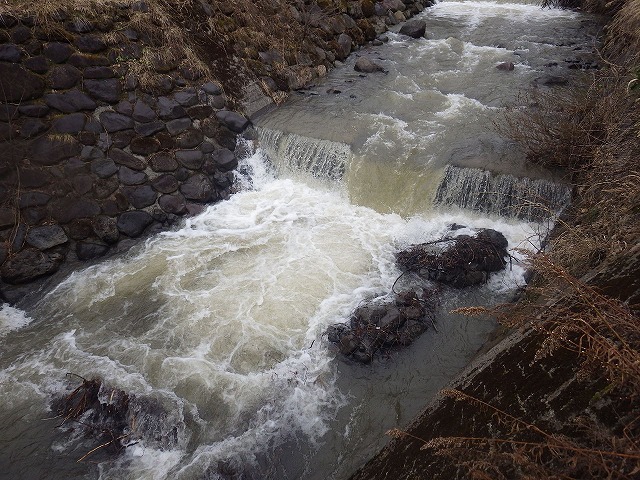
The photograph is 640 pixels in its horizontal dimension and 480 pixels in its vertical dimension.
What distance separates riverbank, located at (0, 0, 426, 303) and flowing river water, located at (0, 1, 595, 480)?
17.9 inches

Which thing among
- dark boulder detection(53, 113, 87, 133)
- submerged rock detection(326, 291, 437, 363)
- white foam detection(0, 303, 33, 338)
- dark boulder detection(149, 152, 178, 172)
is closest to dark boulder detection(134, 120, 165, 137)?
dark boulder detection(149, 152, 178, 172)

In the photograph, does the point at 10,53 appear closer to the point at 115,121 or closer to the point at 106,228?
A: the point at 115,121

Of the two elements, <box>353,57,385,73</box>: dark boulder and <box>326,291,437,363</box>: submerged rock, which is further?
<box>353,57,385,73</box>: dark boulder

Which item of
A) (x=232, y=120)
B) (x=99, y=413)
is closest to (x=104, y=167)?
(x=232, y=120)

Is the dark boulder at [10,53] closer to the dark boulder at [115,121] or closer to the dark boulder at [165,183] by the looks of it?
the dark boulder at [115,121]

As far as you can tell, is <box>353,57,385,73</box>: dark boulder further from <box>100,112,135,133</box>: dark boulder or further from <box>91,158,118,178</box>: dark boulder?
<box>91,158,118,178</box>: dark boulder

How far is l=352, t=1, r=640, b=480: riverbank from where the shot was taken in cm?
198

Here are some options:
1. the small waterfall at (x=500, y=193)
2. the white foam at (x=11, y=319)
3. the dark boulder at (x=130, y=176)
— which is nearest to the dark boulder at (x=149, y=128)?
the dark boulder at (x=130, y=176)

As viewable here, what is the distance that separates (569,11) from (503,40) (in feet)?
10.3

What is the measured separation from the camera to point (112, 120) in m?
7.08

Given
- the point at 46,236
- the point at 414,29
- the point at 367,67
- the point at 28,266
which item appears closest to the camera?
the point at 28,266

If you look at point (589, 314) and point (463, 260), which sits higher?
point (589, 314)

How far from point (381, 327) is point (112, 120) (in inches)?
218

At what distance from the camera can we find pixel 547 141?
6242 millimetres
